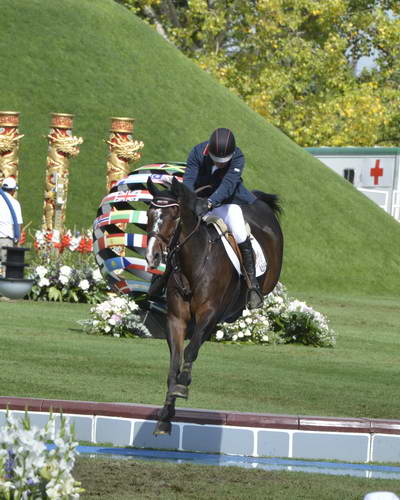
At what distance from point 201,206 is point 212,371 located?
5.15m

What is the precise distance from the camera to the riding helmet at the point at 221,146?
1105cm

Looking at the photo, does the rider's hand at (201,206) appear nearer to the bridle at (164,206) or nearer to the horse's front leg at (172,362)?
the bridle at (164,206)

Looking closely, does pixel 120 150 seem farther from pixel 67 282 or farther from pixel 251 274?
pixel 251 274

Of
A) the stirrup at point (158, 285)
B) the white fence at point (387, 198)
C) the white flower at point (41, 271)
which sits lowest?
the stirrup at point (158, 285)

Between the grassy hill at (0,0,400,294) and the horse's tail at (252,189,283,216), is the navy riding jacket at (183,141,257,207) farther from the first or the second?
the grassy hill at (0,0,400,294)

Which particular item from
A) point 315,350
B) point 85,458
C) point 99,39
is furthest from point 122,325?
point 99,39

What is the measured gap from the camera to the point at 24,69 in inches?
1577

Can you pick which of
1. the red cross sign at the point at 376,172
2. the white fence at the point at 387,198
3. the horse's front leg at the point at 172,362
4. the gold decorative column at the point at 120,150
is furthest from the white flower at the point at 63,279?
the white fence at the point at 387,198

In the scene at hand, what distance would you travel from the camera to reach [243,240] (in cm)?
1150

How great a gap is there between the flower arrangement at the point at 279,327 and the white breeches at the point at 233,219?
7.71 meters

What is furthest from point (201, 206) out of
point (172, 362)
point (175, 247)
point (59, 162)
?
point (59, 162)

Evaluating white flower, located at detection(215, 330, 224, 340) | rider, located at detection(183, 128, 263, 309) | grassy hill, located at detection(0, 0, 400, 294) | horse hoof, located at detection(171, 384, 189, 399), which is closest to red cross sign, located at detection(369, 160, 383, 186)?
grassy hill, located at detection(0, 0, 400, 294)

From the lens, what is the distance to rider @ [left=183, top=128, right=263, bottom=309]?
36.3ft

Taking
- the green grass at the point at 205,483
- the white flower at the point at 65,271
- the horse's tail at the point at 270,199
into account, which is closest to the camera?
the green grass at the point at 205,483
